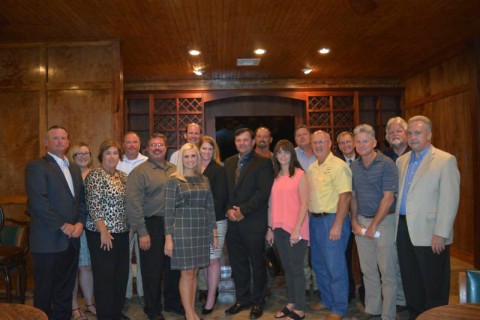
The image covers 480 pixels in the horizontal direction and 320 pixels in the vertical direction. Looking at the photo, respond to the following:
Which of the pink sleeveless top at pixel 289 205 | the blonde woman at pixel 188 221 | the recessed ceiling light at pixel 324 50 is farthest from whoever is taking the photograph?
the recessed ceiling light at pixel 324 50

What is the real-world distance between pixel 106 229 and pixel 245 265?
1223 millimetres

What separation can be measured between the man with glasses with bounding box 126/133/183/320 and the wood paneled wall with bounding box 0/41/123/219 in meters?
1.75

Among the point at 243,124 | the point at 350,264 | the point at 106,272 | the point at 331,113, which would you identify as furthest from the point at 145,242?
the point at 331,113

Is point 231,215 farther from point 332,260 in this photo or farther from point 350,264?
point 350,264

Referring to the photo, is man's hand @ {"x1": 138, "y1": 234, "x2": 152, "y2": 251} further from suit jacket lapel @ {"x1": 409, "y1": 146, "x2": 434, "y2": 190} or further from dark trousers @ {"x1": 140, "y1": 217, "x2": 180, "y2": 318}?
suit jacket lapel @ {"x1": 409, "y1": 146, "x2": 434, "y2": 190}

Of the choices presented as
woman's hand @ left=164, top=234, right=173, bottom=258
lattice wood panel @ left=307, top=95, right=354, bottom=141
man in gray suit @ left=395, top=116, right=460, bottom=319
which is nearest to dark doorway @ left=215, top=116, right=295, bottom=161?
lattice wood panel @ left=307, top=95, right=354, bottom=141

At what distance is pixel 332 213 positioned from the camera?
316cm

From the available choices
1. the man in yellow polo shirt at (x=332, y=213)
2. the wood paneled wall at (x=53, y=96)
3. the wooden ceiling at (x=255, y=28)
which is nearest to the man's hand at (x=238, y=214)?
the man in yellow polo shirt at (x=332, y=213)

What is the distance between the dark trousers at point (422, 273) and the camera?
2691mm

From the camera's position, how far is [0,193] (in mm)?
4809

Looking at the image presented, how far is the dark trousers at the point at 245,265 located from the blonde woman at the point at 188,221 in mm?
410

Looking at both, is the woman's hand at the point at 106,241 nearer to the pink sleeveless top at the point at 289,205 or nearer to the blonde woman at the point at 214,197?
the blonde woman at the point at 214,197

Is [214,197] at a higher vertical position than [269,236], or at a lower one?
higher

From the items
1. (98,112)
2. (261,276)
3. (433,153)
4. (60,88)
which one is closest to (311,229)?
(261,276)
